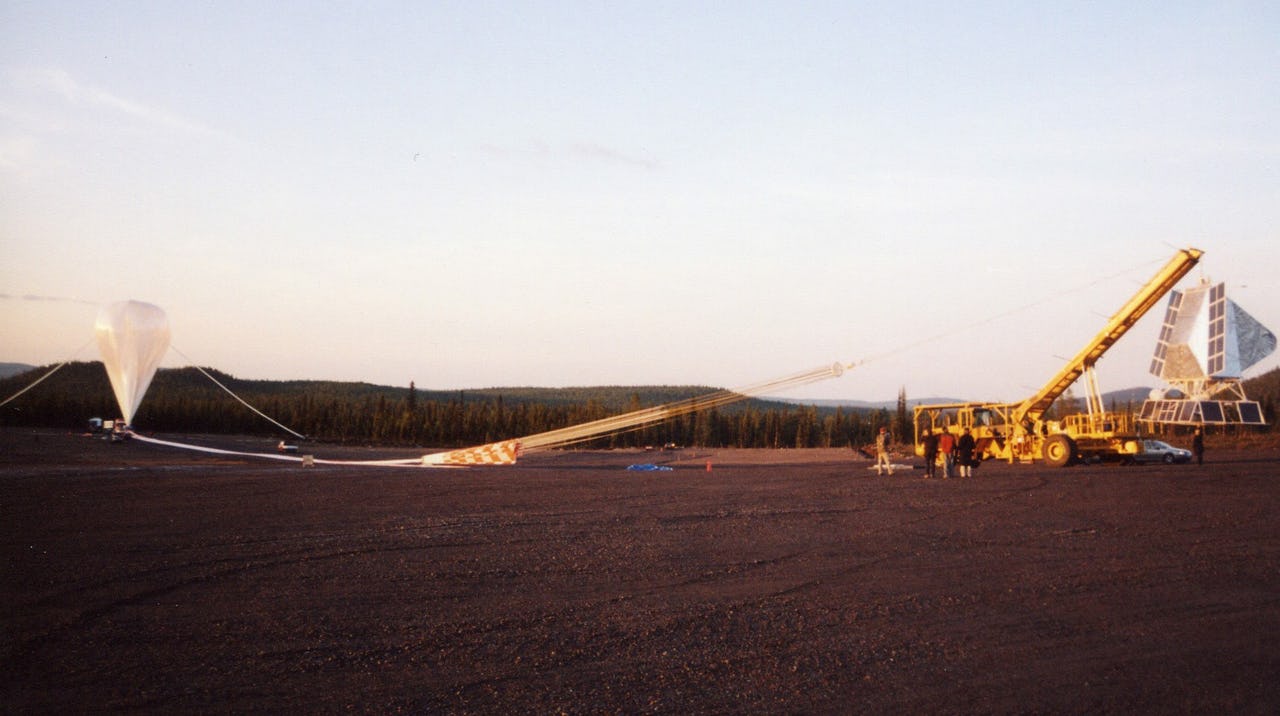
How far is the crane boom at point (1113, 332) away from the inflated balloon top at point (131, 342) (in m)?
28.0

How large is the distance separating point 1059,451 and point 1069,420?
122 centimetres

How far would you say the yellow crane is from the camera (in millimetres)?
29656

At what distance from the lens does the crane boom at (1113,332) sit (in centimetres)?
2886

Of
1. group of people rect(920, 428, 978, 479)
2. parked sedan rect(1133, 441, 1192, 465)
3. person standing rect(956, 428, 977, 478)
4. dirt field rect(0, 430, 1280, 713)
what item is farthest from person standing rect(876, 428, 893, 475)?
parked sedan rect(1133, 441, 1192, 465)

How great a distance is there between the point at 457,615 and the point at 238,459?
94.6ft

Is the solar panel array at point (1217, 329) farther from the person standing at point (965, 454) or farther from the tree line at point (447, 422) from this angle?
the tree line at point (447, 422)

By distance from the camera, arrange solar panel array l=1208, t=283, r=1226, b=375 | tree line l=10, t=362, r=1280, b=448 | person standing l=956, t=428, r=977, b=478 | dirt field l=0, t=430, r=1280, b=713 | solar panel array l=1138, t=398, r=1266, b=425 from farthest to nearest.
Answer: tree line l=10, t=362, r=1280, b=448 < solar panel array l=1208, t=283, r=1226, b=375 < solar panel array l=1138, t=398, r=1266, b=425 < person standing l=956, t=428, r=977, b=478 < dirt field l=0, t=430, r=1280, b=713

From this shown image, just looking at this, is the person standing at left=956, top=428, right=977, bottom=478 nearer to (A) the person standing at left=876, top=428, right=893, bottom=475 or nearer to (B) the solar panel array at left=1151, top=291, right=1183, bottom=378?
(A) the person standing at left=876, top=428, right=893, bottom=475

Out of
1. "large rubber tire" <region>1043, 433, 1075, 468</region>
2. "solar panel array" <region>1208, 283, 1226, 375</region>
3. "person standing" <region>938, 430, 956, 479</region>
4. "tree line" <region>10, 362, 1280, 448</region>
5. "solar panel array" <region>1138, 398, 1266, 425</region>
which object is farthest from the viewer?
"tree line" <region>10, 362, 1280, 448</region>

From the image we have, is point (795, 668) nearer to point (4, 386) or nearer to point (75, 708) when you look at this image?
point (75, 708)

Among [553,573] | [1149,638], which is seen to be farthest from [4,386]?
[1149,638]

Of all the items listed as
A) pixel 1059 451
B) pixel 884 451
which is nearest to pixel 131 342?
pixel 884 451

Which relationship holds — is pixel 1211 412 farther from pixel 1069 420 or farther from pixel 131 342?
pixel 131 342

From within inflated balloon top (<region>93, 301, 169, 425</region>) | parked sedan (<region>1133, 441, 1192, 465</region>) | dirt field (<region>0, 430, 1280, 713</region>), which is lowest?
dirt field (<region>0, 430, 1280, 713</region>)
